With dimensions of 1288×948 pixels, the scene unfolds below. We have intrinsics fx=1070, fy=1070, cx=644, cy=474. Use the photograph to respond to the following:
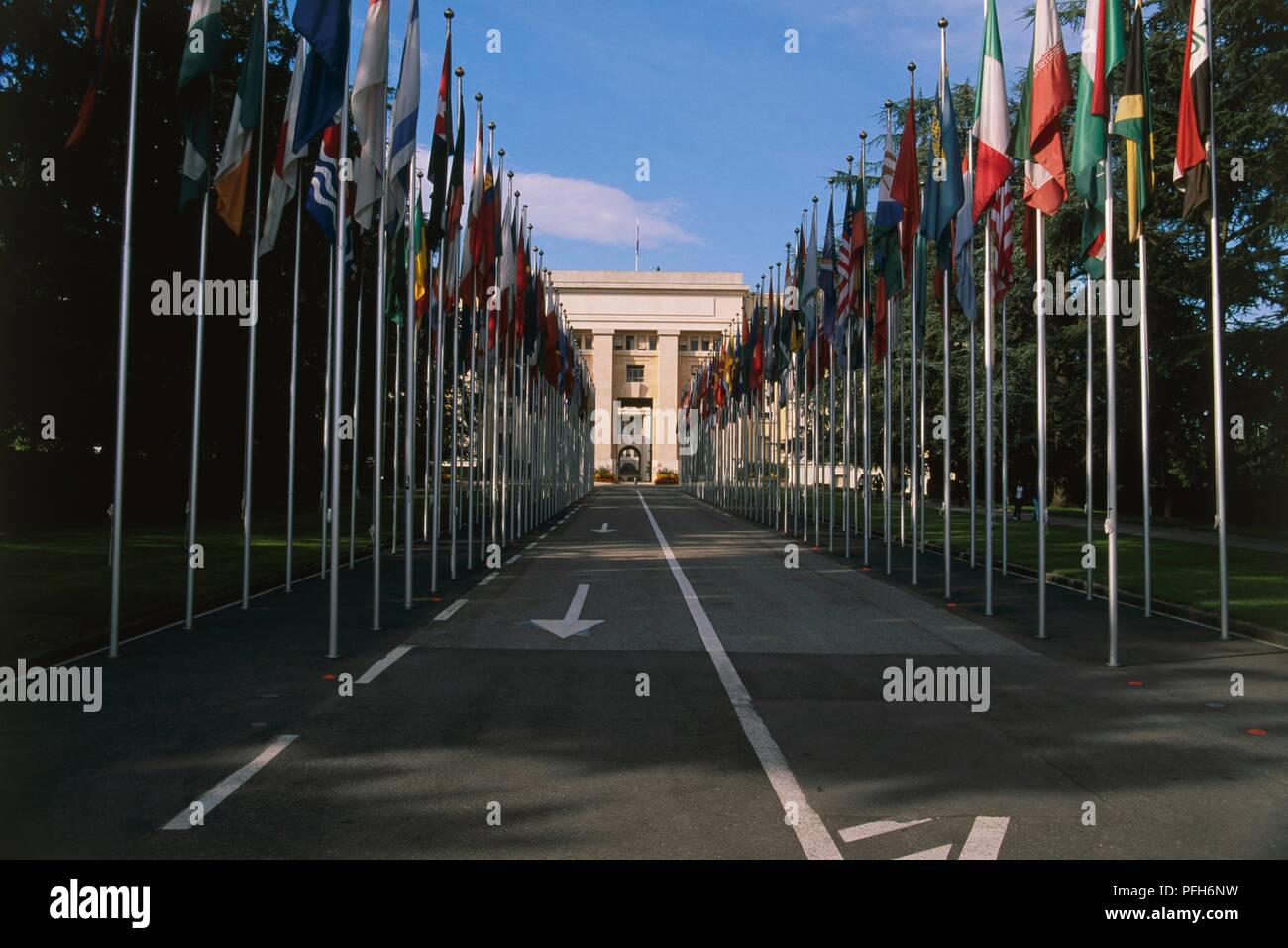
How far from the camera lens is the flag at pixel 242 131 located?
1409cm

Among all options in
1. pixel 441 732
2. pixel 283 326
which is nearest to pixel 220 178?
pixel 441 732

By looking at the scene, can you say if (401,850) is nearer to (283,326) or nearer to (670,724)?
(670,724)

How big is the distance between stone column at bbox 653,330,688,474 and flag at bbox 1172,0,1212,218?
108483mm

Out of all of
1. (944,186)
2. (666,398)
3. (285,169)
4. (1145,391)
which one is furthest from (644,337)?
(1145,391)

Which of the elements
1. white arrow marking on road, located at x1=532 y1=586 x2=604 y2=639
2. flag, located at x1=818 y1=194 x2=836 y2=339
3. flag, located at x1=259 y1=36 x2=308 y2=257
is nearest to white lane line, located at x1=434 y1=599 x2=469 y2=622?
white arrow marking on road, located at x1=532 y1=586 x2=604 y2=639

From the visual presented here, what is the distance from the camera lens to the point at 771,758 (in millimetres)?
7352

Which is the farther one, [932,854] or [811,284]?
[811,284]

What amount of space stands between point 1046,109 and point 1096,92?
104 cm

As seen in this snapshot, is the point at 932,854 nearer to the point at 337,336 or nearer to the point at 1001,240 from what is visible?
the point at 337,336

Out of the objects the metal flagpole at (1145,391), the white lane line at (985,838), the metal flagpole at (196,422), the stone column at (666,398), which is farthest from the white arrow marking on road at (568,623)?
the stone column at (666,398)

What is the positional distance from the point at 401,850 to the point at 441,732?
8.64 ft

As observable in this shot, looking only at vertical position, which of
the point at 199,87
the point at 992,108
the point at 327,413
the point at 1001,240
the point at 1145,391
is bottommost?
the point at 327,413

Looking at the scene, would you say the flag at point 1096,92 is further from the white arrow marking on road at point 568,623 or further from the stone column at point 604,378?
the stone column at point 604,378

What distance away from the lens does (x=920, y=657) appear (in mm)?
11609
